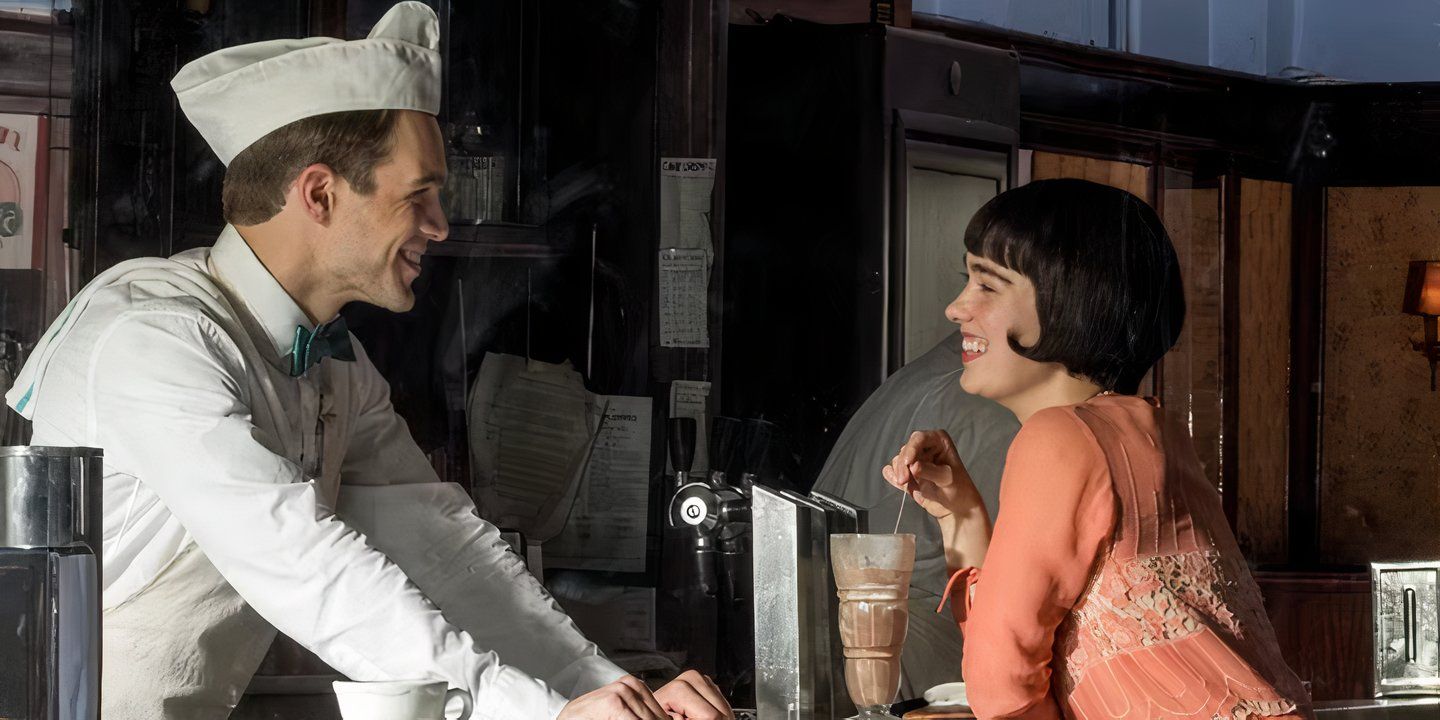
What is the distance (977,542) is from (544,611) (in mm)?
540

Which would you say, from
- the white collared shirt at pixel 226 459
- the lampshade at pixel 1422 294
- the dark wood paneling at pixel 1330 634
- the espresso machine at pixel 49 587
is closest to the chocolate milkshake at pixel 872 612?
the white collared shirt at pixel 226 459

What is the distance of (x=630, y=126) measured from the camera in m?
1.75

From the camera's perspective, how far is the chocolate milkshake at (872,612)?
4.79ft

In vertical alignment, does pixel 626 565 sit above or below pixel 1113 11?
below

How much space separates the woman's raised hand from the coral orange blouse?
1.19ft

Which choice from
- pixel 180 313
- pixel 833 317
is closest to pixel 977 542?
pixel 833 317

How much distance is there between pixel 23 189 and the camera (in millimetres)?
1511

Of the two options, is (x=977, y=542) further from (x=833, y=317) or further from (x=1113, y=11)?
(x=1113, y=11)

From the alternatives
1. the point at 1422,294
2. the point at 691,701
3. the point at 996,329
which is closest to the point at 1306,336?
the point at 1422,294

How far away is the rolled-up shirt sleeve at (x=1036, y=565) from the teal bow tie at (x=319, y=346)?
76cm

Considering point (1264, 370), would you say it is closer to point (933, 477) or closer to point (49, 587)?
point (933, 477)

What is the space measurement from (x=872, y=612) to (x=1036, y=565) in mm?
178

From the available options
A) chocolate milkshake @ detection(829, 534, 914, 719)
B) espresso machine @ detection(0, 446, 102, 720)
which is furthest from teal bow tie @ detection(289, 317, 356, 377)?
chocolate milkshake @ detection(829, 534, 914, 719)

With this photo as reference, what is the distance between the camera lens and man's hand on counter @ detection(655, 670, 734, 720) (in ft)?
4.53
